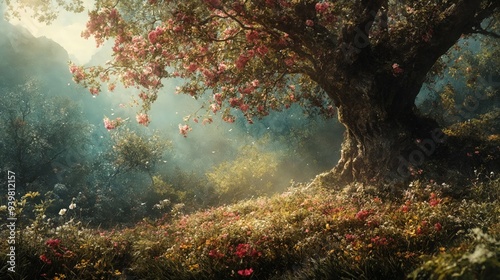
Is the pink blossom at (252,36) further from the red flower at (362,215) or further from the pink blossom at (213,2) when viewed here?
the red flower at (362,215)

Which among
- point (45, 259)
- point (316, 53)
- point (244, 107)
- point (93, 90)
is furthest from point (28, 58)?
point (45, 259)

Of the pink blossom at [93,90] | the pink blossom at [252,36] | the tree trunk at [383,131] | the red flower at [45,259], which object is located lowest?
the red flower at [45,259]

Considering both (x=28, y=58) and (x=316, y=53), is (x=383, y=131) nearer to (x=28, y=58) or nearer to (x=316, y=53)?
(x=316, y=53)

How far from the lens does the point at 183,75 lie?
13.0m

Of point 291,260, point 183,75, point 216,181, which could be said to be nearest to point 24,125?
point 216,181

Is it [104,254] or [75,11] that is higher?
[75,11]

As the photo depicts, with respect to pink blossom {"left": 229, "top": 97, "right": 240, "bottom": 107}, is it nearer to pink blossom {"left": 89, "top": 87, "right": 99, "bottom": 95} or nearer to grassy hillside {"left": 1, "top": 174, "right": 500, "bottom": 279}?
pink blossom {"left": 89, "top": 87, "right": 99, "bottom": 95}

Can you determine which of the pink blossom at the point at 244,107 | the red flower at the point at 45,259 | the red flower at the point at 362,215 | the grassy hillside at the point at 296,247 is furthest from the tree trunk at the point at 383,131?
the red flower at the point at 45,259

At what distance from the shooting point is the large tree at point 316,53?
416 inches

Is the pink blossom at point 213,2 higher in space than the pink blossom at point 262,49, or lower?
lower

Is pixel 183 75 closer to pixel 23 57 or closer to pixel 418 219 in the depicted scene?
pixel 418 219

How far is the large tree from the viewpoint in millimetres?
10578

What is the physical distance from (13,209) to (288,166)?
2955cm

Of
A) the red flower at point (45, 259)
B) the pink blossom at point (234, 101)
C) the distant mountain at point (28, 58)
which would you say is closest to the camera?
the red flower at point (45, 259)
